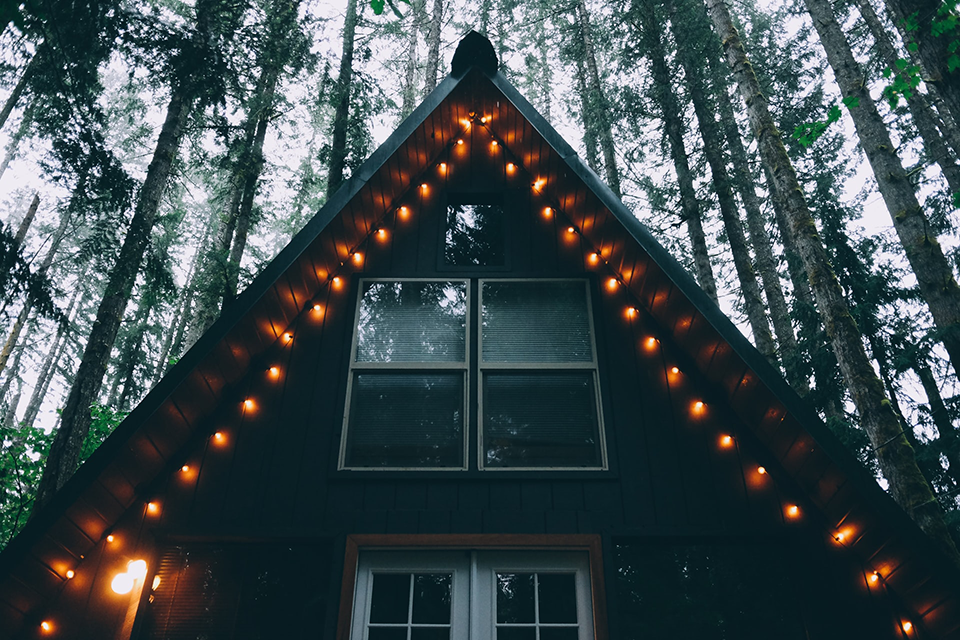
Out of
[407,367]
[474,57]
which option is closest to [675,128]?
[474,57]

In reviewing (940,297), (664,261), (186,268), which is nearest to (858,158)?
(940,297)

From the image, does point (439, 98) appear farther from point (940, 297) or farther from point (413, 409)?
point (940, 297)

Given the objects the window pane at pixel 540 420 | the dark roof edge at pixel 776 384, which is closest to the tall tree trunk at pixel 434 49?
the dark roof edge at pixel 776 384

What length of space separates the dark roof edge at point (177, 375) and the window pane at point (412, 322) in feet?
2.73

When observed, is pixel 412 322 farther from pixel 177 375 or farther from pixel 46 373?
pixel 46 373

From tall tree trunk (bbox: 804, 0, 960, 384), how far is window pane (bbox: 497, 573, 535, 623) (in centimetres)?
447

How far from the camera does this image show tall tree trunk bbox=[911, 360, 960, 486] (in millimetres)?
6518

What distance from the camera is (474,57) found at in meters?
4.93

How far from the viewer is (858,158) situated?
13172 millimetres

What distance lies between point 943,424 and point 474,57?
7.37m

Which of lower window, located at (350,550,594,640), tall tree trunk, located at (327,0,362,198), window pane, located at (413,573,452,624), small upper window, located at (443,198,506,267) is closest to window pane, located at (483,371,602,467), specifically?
lower window, located at (350,550,594,640)

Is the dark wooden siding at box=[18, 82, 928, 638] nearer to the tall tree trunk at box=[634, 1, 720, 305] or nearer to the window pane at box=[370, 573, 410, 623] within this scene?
the window pane at box=[370, 573, 410, 623]

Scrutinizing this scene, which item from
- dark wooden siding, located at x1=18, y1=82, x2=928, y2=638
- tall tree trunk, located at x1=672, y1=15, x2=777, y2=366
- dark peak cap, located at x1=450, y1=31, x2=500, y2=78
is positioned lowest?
dark wooden siding, located at x1=18, y1=82, x2=928, y2=638

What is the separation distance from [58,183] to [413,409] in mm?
5334
